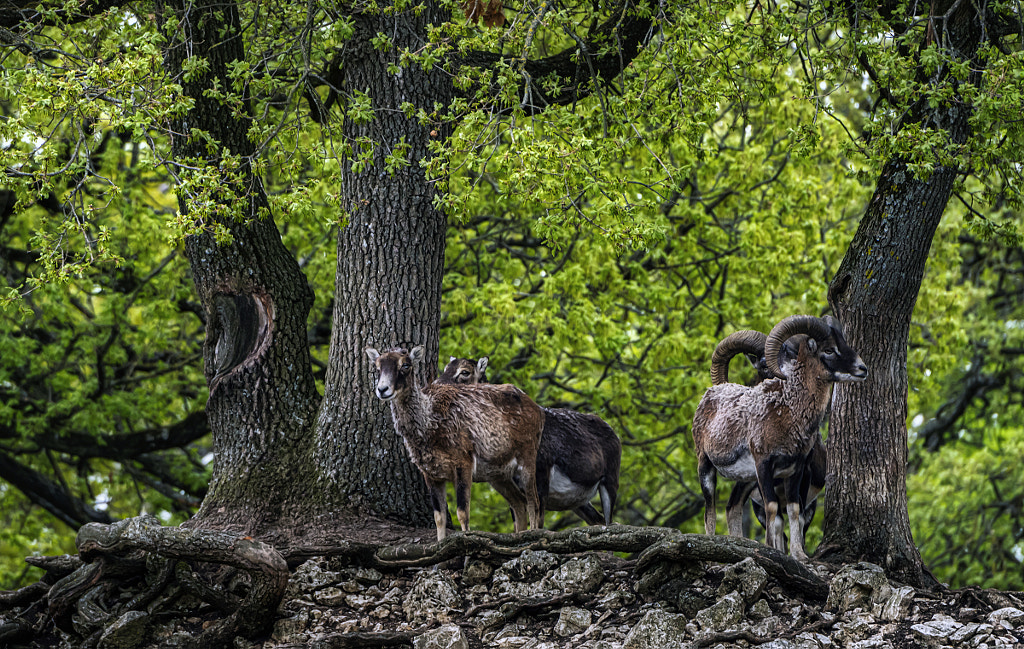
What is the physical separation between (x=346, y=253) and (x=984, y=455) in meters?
16.3

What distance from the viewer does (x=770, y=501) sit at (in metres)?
9.54

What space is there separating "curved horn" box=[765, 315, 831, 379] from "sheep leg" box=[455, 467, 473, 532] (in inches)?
115

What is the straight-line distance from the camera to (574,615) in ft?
29.3

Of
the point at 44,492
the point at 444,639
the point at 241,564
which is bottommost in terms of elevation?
the point at 44,492

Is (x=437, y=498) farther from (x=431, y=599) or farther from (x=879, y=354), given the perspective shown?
(x=879, y=354)

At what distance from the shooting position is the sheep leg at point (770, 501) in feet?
31.2

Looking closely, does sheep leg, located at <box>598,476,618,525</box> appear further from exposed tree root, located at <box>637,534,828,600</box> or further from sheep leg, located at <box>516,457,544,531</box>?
exposed tree root, located at <box>637,534,828,600</box>

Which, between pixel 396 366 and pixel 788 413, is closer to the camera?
pixel 788 413

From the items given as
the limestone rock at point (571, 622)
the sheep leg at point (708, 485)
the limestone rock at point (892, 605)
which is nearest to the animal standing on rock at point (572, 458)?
the sheep leg at point (708, 485)

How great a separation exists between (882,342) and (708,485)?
2113 mm

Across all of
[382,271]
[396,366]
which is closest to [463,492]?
[396,366]

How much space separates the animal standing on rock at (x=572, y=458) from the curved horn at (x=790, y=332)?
7.29 feet

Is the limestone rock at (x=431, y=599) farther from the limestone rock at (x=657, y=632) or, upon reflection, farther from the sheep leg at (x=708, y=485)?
the sheep leg at (x=708, y=485)

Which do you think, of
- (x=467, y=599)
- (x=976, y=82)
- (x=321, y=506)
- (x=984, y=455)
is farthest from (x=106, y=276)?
(x=984, y=455)
